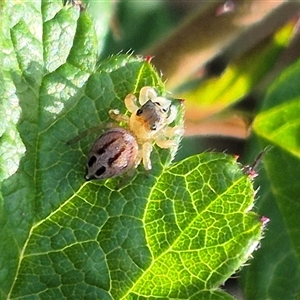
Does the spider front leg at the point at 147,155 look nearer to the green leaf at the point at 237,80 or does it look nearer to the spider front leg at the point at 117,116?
the spider front leg at the point at 117,116

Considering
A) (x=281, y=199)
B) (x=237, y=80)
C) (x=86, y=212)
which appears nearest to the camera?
(x=86, y=212)

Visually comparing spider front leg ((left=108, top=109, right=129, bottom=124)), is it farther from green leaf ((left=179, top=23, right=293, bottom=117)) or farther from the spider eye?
green leaf ((left=179, top=23, right=293, bottom=117))

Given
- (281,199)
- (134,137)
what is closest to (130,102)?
(134,137)

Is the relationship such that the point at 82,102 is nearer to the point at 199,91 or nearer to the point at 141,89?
the point at 141,89

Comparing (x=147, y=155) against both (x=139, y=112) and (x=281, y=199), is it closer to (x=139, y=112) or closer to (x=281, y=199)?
(x=139, y=112)

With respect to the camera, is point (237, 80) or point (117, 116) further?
point (237, 80)

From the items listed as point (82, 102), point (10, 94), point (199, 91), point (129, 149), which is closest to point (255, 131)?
point (199, 91)
